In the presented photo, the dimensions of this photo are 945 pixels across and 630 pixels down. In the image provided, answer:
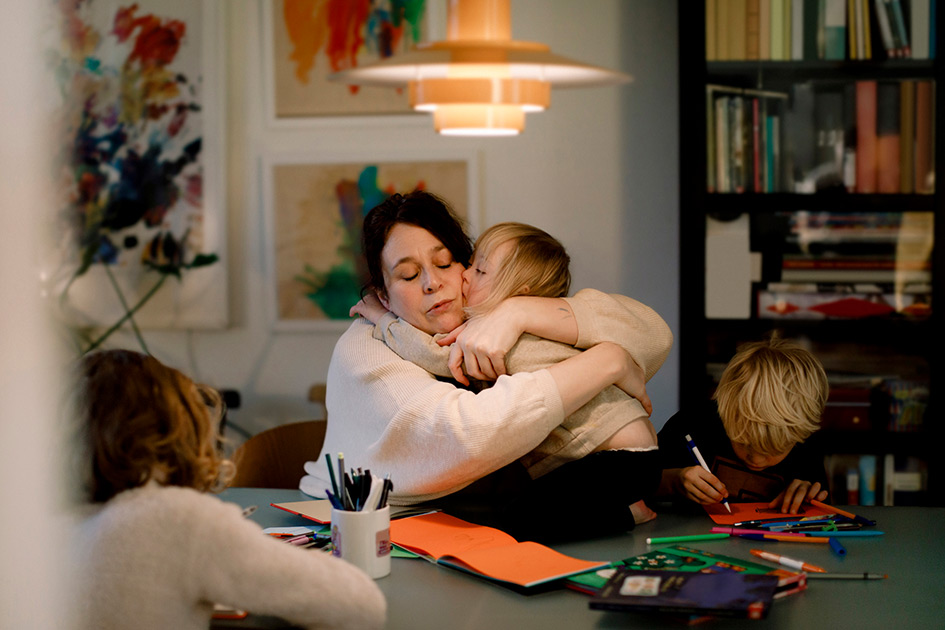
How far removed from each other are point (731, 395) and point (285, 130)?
202 cm

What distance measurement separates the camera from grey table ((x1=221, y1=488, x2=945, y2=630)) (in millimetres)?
1041

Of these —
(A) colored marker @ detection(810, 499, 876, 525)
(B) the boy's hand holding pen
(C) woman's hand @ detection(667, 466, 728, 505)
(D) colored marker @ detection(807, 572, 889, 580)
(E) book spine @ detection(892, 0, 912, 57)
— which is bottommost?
(A) colored marker @ detection(810, 499, 876, 525)

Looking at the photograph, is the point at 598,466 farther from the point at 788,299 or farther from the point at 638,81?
the point at 638,81

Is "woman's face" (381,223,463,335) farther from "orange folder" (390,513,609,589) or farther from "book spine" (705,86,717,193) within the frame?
"book spine" (705,86,717,193)

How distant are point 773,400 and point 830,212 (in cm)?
134

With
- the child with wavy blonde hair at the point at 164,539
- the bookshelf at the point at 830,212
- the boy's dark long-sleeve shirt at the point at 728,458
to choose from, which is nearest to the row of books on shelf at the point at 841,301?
the bookshelf at the point at 830,212

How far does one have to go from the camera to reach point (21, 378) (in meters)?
0.68

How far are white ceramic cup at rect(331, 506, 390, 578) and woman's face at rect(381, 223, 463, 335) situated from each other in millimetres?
523

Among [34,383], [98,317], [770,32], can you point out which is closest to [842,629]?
[34,383]

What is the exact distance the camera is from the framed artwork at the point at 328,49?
297 cm

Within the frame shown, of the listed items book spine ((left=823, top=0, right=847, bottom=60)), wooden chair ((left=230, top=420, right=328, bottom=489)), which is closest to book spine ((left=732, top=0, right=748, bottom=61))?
book spine ((left=823, top=0, right=847, bottom=60))

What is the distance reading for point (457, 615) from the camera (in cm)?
107

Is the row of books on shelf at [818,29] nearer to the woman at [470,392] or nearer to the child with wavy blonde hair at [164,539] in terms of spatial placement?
the woman at [470,392]

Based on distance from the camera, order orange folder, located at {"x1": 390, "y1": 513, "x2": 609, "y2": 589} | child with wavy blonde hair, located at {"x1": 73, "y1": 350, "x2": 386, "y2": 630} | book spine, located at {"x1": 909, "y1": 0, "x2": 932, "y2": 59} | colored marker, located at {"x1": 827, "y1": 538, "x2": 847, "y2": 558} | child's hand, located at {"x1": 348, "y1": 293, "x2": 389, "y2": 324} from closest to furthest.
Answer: child with wavy blonde hair, located at {"x1": 73, "y1": 350, "x2": 386, "y2": 630} < orange folder, located at {"x1": 390, "y1": 513, "x2": 609, "y2": 589} < colored marker, located at {"x1": 827, "y1": 538, "x2": 847, "y2": 558} < child's hand, located at {"x1": 348, "y1": 293, "x2": 389, "y2": 324} < book spine, located at {"x1": 909, "y1": 0, "x2": 932, "y2": 59}
